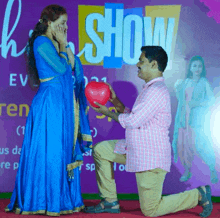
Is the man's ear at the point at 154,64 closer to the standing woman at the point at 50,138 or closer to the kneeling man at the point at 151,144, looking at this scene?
the kneeling man at the point at 151,144

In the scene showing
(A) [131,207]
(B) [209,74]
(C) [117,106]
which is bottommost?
(A) [131,207]

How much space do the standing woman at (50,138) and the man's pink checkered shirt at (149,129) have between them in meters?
0.47

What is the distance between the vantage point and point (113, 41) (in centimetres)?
400

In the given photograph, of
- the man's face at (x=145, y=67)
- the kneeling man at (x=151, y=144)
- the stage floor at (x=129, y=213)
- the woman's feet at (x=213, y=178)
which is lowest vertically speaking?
the stage floor at (x=129, y=213)

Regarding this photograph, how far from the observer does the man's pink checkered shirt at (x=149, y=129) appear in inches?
122

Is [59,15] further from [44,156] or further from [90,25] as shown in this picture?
[44,156]

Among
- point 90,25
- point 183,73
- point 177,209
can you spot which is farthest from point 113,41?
point 177,209

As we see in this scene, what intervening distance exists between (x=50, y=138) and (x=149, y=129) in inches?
30.1

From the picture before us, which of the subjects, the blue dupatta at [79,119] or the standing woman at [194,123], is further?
the standing woman at [194,123]

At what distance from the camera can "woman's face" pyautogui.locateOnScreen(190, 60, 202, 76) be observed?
405 centimetres

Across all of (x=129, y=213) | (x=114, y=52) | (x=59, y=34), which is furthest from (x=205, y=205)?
(x=59, y=34)

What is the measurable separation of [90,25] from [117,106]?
3.08 ft

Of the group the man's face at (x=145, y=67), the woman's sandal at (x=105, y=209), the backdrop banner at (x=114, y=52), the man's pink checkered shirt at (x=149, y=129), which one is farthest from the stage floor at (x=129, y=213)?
the man's face at (x=145, y=67)

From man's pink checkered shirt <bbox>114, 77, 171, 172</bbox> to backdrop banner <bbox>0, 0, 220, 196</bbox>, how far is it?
0.85 m
